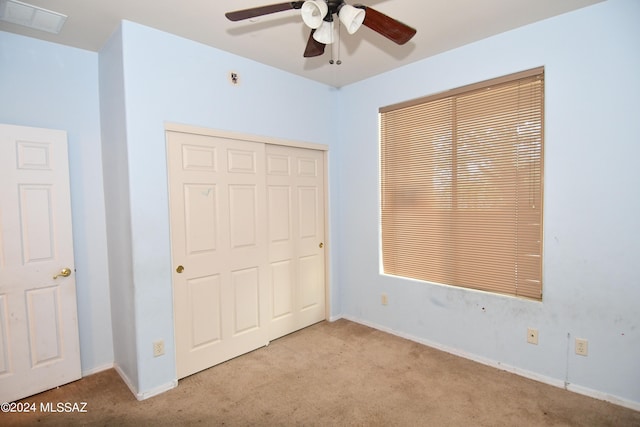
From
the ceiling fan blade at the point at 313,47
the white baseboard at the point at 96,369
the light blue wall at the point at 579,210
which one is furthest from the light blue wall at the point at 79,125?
the light blue wall at the point at 579,210

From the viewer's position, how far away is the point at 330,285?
381cm

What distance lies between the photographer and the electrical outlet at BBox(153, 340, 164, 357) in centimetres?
243

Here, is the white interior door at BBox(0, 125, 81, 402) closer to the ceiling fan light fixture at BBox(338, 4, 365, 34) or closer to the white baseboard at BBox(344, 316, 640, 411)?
the ceiling fan light fixture at BBox(338, 4, 365, 34)

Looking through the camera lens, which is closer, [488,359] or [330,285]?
[488,359]

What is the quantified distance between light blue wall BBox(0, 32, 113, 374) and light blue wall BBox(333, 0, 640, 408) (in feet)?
10.1

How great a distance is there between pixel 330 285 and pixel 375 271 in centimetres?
59

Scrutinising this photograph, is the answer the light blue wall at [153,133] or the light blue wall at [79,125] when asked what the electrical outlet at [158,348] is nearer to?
the light blue wall at [153,133]

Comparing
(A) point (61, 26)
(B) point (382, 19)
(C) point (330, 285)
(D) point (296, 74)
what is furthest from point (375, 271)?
(A) point (61, 26)

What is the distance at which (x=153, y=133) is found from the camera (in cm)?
242

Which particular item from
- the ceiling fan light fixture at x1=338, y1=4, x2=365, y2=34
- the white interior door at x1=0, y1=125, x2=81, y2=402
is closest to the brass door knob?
the white interior door at x1=0, y1=125, x2=81, y2=402

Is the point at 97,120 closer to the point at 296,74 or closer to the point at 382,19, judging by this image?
the point at 296,74

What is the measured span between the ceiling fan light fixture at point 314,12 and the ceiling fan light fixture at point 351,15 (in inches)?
3.5

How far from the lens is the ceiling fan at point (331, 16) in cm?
158

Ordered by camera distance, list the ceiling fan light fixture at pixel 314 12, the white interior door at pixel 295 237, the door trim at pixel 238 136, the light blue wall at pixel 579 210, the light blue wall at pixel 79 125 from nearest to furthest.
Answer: the ceiling fan light fixture at pixel 314 12
the light blue wall at pixel 579 210
the light blue wall at pixel 79 125
the door trim at pixel 238 136
the white interior door at pixel 295 237
